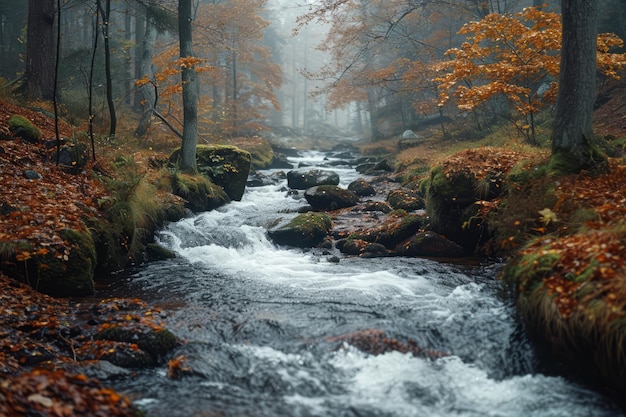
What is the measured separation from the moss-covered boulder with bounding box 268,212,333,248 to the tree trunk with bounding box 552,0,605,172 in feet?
17.4

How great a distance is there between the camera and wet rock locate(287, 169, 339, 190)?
16547 millimetres

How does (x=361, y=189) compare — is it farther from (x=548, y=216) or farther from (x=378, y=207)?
(x=548, y=216)

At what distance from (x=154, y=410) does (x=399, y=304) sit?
3.75 metres

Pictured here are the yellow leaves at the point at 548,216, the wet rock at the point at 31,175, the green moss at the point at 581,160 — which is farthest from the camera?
the wet rock at the point at 31,175

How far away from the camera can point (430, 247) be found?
921cm

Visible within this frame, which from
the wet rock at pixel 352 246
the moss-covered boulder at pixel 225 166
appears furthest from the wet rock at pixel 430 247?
the moss-covered boulder at pixel 225 166

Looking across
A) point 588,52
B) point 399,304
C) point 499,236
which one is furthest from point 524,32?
point 399,304

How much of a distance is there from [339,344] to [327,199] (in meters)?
8.37

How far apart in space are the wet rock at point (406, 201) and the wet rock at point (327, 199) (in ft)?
4.21

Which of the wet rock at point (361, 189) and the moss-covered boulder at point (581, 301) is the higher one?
the wet rock at point (361, 189)

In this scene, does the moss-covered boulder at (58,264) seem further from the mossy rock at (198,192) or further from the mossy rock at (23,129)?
the mossy rock at (198,192)

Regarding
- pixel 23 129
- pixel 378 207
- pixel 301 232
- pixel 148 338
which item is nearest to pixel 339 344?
pixel 148 338

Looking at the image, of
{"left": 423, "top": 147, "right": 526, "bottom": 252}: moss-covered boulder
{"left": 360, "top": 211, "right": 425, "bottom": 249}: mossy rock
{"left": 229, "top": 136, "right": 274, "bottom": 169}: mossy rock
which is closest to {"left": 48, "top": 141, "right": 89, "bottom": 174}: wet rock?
{"left": 360, "top": 211, "right": 425, "bottom": 249}: mossy rock

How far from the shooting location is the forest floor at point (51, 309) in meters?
3.35
